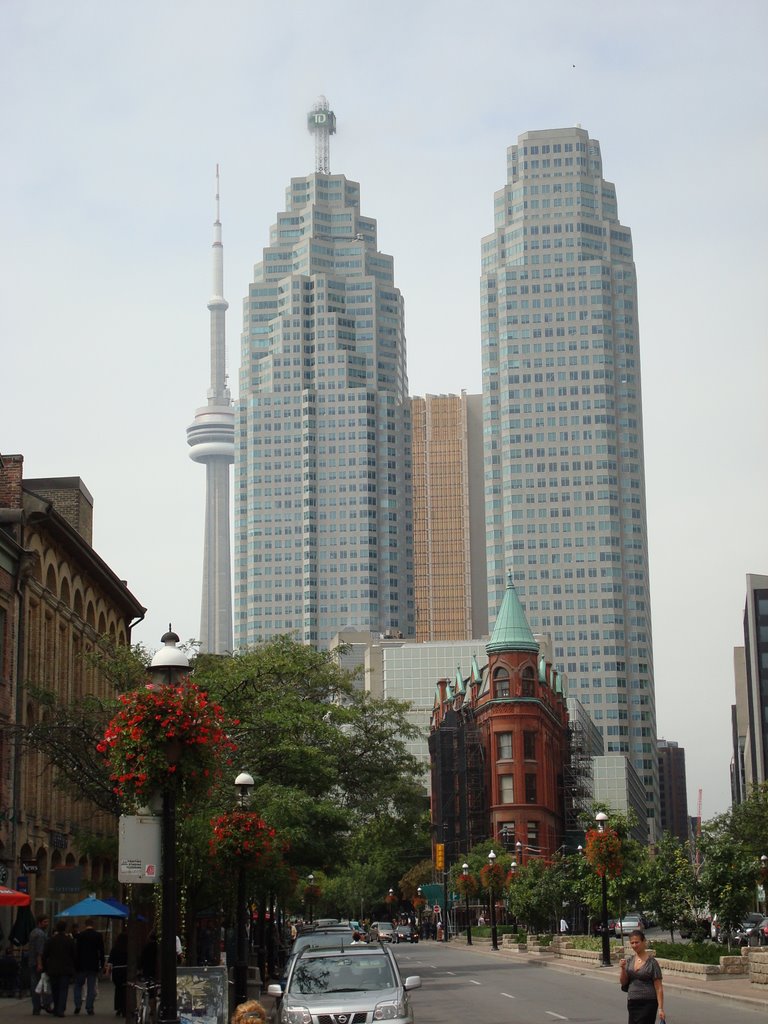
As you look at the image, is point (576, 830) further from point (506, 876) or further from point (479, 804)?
point (506, 876)

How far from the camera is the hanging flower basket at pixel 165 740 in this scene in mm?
20453

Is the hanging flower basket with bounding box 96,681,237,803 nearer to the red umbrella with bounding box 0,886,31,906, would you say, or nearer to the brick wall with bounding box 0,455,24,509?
the red umbrella with bounding box 0,886,31,906

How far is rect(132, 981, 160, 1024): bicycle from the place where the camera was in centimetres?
2467

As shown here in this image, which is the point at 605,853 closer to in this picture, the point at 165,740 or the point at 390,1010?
the point at 390,1010

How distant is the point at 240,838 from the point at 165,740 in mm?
11659

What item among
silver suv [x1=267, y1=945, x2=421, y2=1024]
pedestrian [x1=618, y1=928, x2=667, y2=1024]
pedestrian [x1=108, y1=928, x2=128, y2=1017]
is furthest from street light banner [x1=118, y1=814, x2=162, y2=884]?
pedestrian [x1=108, y1=928, x2=128, y2=1017]

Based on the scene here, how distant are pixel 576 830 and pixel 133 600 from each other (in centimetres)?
7433

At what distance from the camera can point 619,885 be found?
64.2 meters

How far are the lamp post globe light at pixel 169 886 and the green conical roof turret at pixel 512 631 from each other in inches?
4016

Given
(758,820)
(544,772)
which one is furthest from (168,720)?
(544,772)

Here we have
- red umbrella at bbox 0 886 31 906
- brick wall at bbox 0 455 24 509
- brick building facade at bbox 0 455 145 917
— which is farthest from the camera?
brick wall at bbox 0 455 24 509

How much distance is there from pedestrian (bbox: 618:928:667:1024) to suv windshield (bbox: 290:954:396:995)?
17.0 ft

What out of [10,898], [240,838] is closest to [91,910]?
[10,898]

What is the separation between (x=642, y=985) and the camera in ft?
58.4
